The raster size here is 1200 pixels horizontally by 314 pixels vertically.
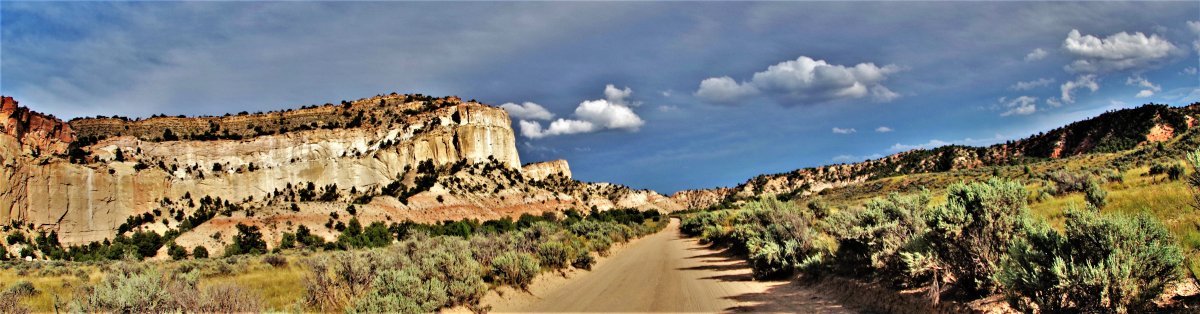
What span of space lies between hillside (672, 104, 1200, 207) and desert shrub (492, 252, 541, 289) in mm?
26492

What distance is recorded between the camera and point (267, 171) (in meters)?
75.7

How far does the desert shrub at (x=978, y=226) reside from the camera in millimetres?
7355

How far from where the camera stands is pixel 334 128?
266ft

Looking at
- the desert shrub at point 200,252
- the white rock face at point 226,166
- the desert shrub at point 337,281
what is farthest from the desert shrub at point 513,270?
the white rock face at point 226,166

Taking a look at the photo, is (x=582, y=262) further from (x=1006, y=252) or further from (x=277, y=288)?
(x=1006, y=252)

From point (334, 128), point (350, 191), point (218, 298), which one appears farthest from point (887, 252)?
point (334, 128)

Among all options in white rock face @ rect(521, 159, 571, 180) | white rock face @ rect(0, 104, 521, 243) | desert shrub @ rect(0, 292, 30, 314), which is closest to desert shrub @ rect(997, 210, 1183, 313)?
desert shrub @ rect(0, 292, 30, 314)

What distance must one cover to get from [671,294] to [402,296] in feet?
18.9

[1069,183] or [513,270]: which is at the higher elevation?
[1069,183]

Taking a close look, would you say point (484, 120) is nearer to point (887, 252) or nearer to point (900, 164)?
point (900, 164)

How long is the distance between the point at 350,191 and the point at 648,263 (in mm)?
64326

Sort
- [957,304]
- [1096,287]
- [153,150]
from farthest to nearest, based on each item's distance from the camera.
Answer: [153,150], [957,304], [1096,287]

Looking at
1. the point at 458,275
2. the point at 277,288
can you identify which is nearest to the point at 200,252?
the point at 277,288

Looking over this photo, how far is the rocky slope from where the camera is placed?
2312 inches
